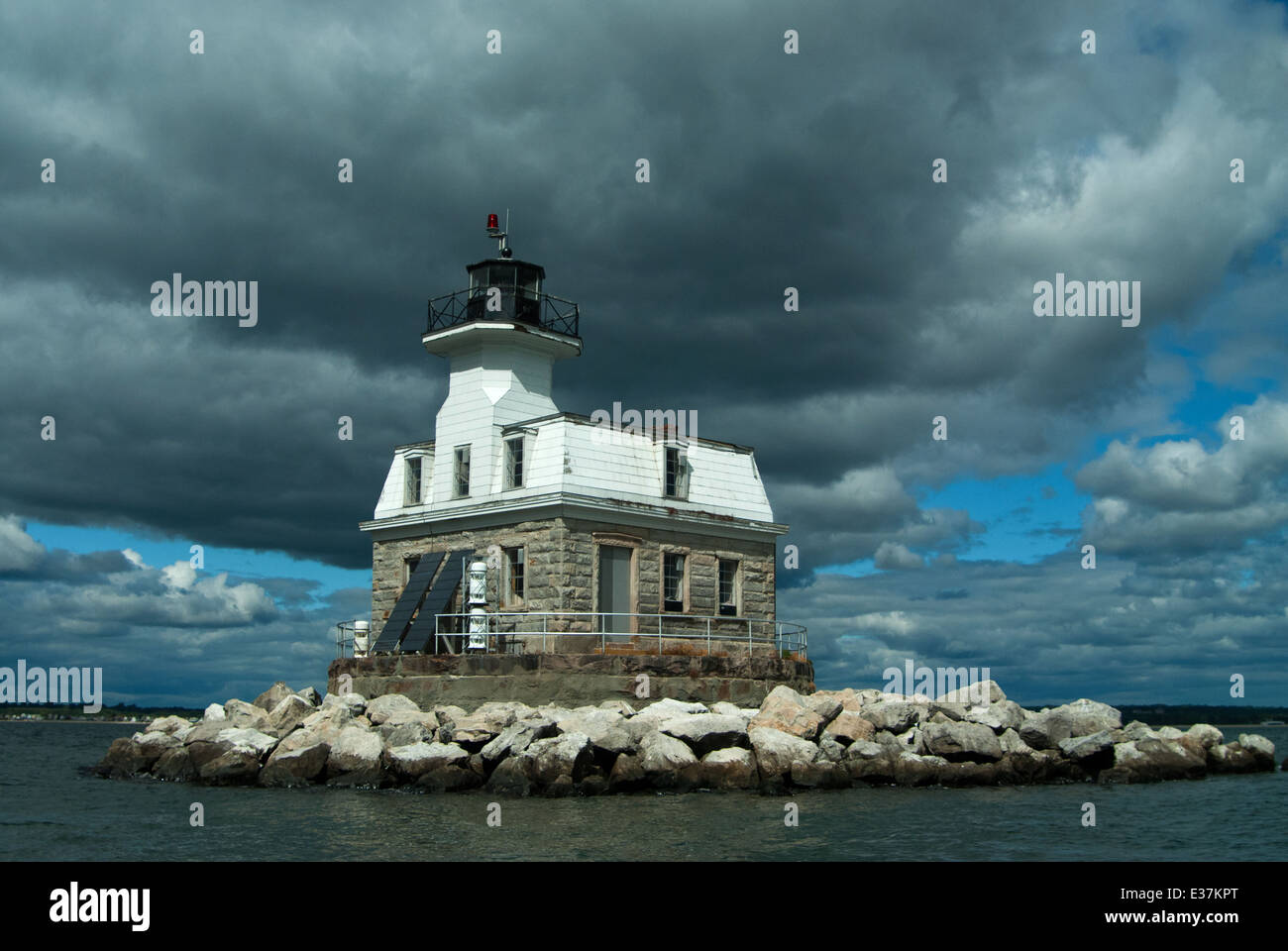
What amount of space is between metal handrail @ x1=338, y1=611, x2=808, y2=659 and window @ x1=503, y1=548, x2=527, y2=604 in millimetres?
459

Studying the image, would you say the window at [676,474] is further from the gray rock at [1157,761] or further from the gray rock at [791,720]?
the gray rock at [1157,761]

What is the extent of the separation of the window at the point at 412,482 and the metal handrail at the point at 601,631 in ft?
14.8

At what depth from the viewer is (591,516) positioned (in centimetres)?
2469

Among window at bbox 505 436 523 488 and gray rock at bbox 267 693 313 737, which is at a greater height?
window at bbox 505 436 523 488

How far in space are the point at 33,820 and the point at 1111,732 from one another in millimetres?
20523

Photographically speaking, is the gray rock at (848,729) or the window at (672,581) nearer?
the gray rock at (848,729)

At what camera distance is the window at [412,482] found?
95.1ft

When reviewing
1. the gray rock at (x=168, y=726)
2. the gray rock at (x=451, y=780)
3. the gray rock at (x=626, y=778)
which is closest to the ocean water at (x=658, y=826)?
the gray rock at (x=451, y=780)

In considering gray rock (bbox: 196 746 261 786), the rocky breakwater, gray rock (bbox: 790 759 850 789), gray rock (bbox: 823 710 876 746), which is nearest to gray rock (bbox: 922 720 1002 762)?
the rocky breakwater

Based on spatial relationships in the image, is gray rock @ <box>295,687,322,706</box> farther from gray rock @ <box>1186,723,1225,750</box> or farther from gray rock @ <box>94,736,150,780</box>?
gray rock @ <box>1186,723,1225,750</box>

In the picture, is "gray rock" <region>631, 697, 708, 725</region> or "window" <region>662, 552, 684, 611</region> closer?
"gray rock" <region>631, 697, 708, 725</region>

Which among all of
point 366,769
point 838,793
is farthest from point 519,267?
point 838,793

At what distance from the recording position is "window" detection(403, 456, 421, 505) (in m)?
29.0
